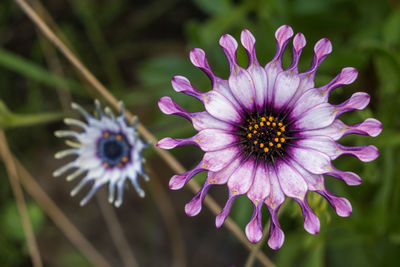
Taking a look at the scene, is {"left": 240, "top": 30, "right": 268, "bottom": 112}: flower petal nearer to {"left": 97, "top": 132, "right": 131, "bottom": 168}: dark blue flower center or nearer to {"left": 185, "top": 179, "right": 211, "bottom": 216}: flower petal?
{"left": 185, "top": 179, "right": 211, "bottom": 216}: flower petal

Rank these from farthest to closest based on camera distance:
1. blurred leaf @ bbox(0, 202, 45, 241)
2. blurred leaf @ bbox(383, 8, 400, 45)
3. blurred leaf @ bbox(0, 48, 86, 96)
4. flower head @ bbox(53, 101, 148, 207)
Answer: blurred leaf @ bbox(0, 202, 45, 241), blurred leaf @ bbox(0, 48, 86, 96), blurred leaf @ bbox(383, 8, 400, 45), flower head @ bbox(53, 101, 148, 207)

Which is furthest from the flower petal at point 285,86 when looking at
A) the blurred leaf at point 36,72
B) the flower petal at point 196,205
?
the blurred leaf at point 36,72

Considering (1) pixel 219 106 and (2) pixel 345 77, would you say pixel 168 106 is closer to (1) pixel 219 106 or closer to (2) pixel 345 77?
(1) pixel 219 106

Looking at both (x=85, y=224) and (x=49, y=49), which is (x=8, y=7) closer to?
(x=49, y=49)

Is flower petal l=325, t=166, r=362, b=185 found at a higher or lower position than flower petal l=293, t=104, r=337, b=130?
lower

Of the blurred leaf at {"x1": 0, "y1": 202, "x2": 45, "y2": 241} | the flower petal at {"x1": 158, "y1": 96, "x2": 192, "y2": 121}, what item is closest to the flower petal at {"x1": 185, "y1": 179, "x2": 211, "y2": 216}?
the flower petal at {"x1": 158, "y1": 96, "x2": 192, "y2": 121}

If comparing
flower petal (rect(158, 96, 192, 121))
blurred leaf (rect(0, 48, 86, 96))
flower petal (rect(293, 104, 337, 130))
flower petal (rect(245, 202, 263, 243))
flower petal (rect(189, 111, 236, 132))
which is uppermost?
blurred leaf (rect(0, 48, 86, 96))

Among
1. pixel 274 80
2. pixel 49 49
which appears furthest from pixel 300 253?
pixel 49 49

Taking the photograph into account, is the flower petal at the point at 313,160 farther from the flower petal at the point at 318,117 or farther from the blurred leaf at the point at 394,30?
the blurred leaf at the point at 394,30

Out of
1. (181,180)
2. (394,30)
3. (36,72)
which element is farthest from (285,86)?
(36,72)
